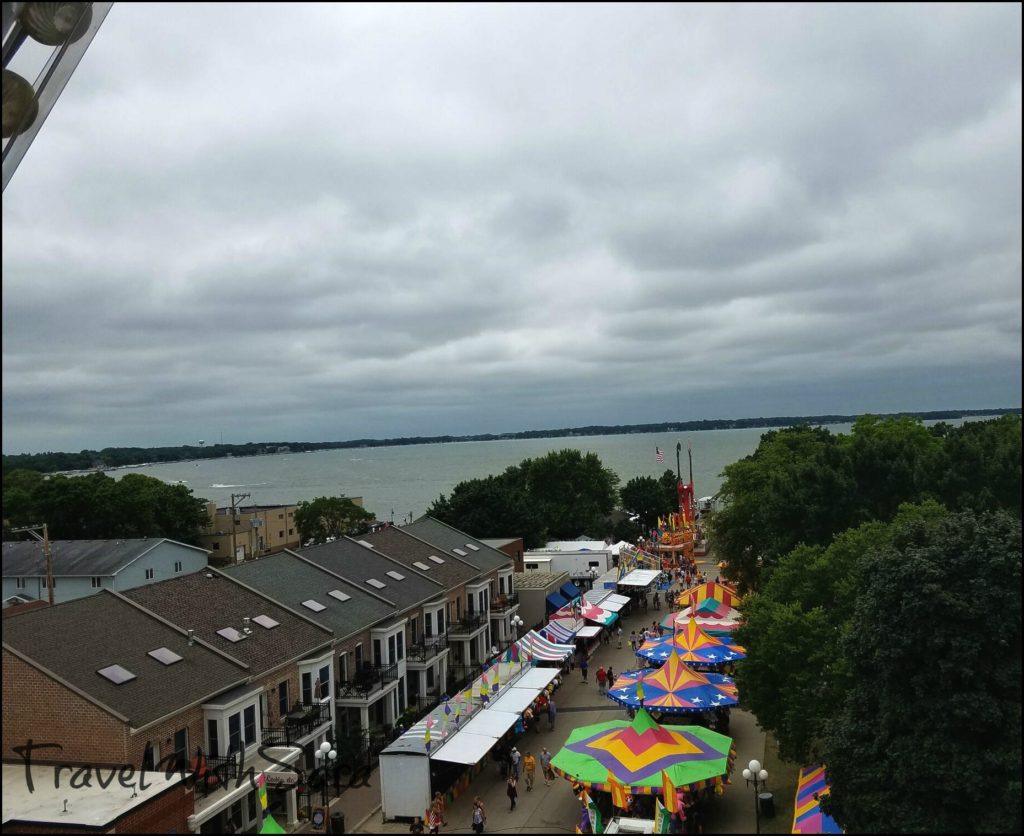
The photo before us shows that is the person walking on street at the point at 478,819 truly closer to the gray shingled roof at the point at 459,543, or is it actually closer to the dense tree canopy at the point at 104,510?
the gray shingled roof at the point at 459,543

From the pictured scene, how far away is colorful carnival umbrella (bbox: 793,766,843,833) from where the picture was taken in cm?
1881

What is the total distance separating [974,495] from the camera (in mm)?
32469

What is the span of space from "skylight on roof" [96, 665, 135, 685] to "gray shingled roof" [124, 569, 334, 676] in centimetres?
352

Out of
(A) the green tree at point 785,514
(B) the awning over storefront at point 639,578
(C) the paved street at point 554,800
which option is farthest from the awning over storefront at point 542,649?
(B) the awning over storefront at point 639,578

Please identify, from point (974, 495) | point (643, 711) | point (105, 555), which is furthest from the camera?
point (105, 555)

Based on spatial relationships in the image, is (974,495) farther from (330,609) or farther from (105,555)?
(105,555)

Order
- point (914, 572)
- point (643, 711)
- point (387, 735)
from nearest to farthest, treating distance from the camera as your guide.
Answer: point (914, 572) → point (643, 711) → point (387, 735)

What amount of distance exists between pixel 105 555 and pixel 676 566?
153ft

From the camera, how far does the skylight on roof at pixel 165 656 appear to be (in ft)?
77.7

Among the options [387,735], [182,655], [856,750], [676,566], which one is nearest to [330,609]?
[387,735]

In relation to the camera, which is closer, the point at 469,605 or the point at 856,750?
the point at 856,750

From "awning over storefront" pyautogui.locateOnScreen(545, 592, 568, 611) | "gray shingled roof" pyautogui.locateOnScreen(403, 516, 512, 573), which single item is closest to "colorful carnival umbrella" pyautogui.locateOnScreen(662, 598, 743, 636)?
"awning over storefront" pyautogui.locateOnScreen(545, 592, 568, 611)

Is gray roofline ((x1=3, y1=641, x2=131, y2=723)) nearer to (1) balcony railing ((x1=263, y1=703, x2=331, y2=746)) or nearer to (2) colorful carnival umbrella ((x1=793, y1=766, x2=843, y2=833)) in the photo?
(1) balcony railing ((x1=263, y1=703, x2=331, y2=746))

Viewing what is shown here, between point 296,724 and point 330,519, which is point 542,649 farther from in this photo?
point 330,519
